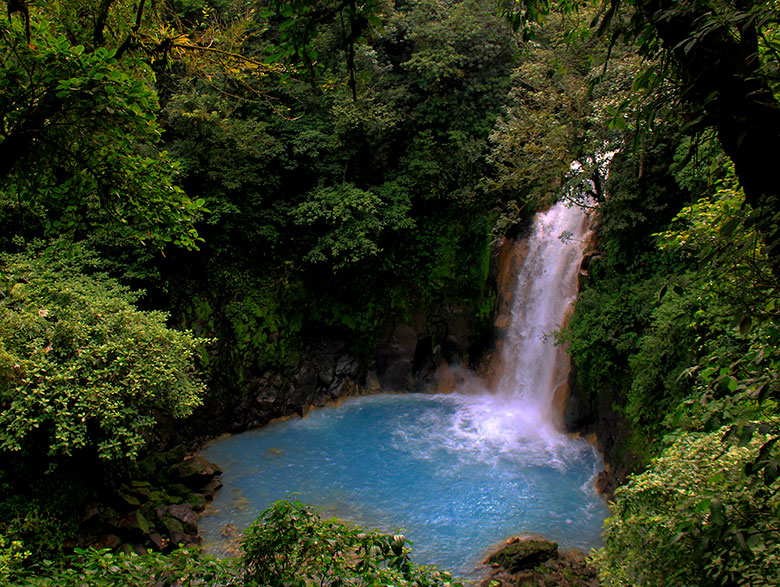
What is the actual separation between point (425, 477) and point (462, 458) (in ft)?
3.49

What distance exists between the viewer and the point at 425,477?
1001cm

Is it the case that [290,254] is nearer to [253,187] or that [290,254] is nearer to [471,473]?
[253,187]

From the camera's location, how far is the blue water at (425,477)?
839cm

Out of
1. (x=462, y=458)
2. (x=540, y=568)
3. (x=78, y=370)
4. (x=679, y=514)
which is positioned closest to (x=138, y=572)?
(x=679, y=514)

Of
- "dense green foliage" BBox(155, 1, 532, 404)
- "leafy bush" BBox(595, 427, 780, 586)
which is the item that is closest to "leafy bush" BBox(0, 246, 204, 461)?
"dense green foliage" BBox(155, 1, 532, 404)

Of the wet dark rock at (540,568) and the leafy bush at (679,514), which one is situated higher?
the leafy bush at (679,514)

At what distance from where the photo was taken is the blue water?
8391mm

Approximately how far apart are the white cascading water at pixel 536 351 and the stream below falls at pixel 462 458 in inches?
1.2

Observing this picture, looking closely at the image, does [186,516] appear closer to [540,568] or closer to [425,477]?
[425,477]

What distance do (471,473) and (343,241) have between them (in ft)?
20.8

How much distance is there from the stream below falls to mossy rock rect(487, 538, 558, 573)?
0.35m

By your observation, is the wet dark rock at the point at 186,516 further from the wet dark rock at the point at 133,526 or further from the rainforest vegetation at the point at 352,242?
the wet dark rock at the point at 133,526

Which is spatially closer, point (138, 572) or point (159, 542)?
point (138, 572)

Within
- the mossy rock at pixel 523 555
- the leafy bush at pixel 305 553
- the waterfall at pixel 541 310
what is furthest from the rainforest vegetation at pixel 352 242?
the mossy rock at pixel 523 555
